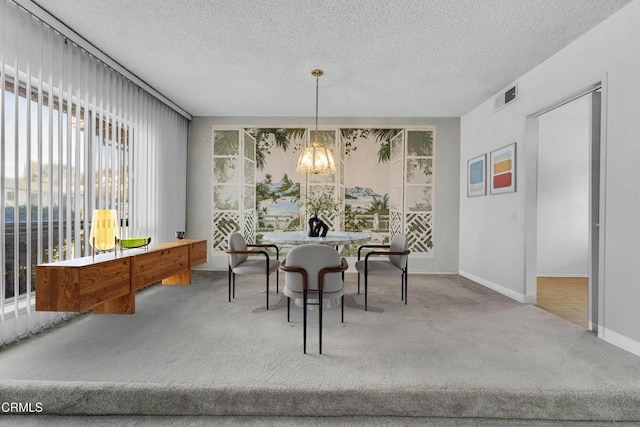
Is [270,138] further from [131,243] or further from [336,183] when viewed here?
[131,243]

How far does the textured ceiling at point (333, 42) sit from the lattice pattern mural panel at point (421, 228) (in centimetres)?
192

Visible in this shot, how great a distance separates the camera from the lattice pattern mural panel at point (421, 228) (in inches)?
208

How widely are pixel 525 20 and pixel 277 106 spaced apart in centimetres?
323

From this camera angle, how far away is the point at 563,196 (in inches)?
201

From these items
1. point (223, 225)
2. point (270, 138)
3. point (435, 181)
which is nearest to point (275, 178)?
point (270, 138)

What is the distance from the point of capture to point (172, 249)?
3744mm

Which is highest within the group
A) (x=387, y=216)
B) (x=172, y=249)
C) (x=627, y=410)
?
(x=387, y=216)

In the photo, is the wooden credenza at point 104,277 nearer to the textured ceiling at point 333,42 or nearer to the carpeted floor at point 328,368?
the carpeted floor at point 328,368

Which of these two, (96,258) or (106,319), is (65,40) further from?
(106,319)

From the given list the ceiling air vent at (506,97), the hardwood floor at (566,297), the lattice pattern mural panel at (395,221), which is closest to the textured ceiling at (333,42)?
the ceiling air vent at (506,97)

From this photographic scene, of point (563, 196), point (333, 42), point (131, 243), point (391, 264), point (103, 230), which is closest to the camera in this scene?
point (103, 230)

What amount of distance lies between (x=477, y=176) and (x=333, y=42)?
3.00 m

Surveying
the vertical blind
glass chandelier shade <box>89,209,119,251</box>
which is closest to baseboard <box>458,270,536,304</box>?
glass chandelier shade <box>89,209,119,251</box>

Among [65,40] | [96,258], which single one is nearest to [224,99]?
[65,40]
